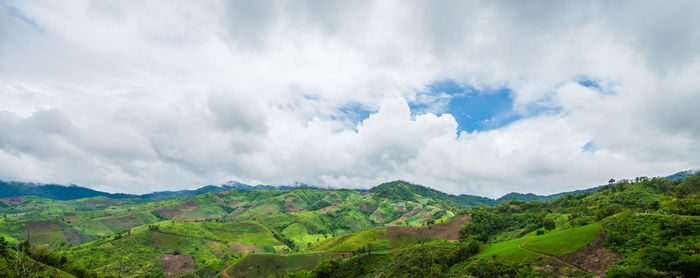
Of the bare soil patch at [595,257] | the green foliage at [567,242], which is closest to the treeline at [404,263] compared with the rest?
the green foliage at [567,242]

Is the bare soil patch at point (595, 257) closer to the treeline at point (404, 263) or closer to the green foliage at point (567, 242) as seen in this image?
the green foliage at point (567, 242)

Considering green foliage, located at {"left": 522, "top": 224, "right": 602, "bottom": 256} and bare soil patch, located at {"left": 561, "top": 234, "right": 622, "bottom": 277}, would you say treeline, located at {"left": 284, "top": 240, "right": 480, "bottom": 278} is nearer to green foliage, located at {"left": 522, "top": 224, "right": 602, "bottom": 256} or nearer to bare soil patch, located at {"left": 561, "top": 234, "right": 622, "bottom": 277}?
green foliage, located at {"left": 522, "top": 224, "right": 602, "bottom": 256}

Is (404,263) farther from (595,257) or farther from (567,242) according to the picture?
(595,257)

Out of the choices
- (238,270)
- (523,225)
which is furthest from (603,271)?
(238,270)

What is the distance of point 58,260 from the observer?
144 metres

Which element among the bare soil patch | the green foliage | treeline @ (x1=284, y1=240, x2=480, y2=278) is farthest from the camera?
treeline @ (x1=284, y1=240, x2=480, y2=278)

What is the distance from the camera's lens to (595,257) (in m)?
81.9

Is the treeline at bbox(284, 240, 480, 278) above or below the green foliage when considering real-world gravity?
below

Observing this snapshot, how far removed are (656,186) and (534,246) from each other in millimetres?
174217

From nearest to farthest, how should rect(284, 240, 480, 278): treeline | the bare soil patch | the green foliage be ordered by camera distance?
the bare soil patch < the green foliage < rect(284, 240, 480, 278): treeline

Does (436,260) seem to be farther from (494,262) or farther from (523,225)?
(523,225)

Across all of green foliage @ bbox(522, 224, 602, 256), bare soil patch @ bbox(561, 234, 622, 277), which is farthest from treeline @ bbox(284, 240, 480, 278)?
bare soil patch @ bbox(561, 234, 622, 277)

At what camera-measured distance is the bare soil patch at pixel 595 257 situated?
76875 mm

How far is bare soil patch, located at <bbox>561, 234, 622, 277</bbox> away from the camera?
252ft
